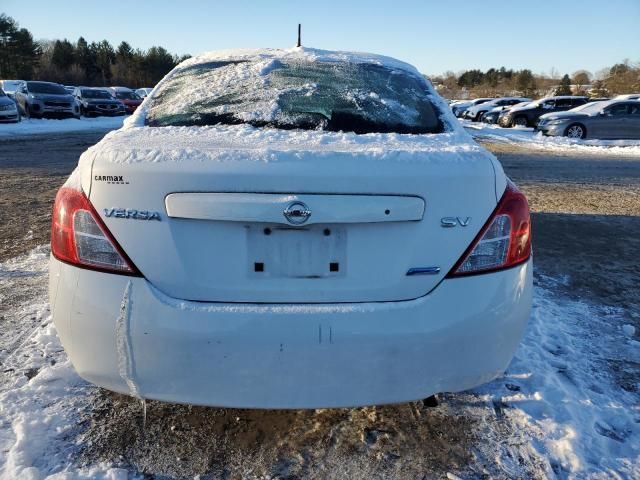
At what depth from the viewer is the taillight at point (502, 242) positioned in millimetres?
1791

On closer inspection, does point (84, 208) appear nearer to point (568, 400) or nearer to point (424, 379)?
point (424, 379)

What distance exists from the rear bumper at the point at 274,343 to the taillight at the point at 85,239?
0.12ft

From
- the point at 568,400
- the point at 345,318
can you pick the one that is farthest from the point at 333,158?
the point at 568,400

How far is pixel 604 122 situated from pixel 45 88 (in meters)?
22.9

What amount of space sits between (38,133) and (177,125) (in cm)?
1824

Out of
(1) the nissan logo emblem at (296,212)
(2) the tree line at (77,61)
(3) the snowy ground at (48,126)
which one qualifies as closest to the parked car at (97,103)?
(3) the snowy ground at (48,126)

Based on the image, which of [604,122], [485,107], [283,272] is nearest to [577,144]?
[604,122]

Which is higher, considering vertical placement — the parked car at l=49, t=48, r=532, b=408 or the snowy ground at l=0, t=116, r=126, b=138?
the parked car at l=49, t=48, r=532, b=408

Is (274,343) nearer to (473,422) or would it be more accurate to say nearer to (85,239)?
(85,239)

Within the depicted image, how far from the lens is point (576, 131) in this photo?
17.0 metres

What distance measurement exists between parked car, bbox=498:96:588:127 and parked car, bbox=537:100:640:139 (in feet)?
19.7

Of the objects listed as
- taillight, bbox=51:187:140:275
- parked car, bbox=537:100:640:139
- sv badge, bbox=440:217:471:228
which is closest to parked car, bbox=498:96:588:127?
parked car, bbox=537:100:640:139

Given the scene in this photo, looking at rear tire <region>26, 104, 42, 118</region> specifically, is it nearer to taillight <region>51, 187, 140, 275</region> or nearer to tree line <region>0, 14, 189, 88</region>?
taillight <region>51, 187, 140, 275</region>

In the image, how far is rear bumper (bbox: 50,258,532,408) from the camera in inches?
65.8
